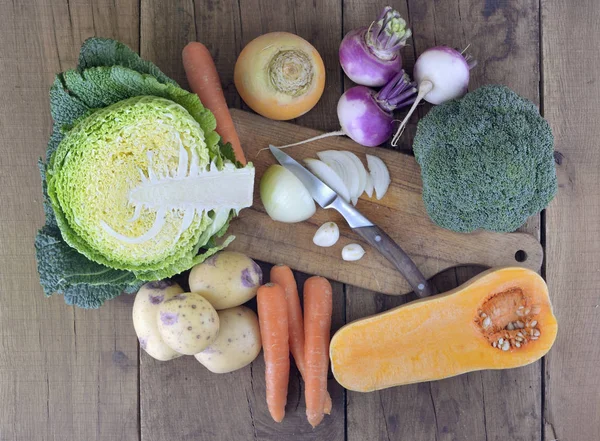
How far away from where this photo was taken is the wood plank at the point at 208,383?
145 centimetres

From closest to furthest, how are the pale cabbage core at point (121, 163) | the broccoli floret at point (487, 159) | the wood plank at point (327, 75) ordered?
the pale cabbage core at point (121, 163)
the broccoli floret at point (487, 159)
the wood plank at point (327, 75)

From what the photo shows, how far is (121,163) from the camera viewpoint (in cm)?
117

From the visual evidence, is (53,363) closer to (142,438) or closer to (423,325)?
(142,438)

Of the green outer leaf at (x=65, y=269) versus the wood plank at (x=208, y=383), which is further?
the wood plank at (x=208, y=383)

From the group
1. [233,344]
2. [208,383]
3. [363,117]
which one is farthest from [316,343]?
[363,117]

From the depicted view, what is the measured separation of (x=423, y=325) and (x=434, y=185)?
0.38 meters

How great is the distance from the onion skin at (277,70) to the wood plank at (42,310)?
36 centimetres

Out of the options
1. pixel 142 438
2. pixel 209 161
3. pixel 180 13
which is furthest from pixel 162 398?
pixel 180 13

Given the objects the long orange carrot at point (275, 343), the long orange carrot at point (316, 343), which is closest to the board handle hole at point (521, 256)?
the long orange carrot at point (316, 343)

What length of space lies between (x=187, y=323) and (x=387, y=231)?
0.60 metres

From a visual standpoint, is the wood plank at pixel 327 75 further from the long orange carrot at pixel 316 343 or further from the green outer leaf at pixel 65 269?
the green outer leaf at pixel 65 269

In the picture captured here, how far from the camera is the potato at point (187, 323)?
1.23 metres

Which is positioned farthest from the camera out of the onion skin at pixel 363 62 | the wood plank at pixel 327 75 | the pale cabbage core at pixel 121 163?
the wood plank at pixel 327 75

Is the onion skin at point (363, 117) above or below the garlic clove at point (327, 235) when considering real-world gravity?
above
